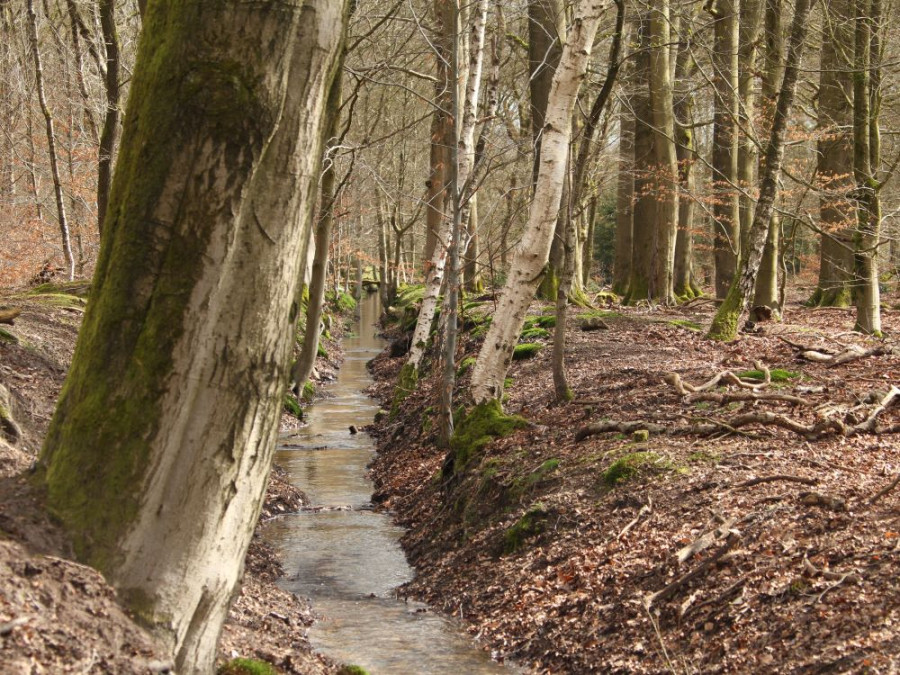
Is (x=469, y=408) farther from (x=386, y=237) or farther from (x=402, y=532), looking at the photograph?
(x=386, y=237)

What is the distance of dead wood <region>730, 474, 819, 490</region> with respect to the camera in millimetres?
5602

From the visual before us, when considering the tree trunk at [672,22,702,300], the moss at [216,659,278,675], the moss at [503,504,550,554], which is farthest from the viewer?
the tree trunk at [672,22,702,300]

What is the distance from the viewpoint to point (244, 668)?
3691 millimetres

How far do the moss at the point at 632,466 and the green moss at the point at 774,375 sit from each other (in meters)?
2.38

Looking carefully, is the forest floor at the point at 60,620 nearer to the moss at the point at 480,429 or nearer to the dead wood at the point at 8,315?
the moss at the point at 480,429

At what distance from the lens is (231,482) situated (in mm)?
3008

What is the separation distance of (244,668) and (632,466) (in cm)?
394

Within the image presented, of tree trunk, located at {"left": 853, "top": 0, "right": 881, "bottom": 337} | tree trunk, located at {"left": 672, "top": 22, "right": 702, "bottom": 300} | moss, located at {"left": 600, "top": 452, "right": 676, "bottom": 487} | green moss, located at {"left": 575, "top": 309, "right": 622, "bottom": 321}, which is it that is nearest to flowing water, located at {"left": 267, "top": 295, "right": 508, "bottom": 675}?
moss, located at {"left": 600, "top": 452, "right": 676, "bottom": 487}

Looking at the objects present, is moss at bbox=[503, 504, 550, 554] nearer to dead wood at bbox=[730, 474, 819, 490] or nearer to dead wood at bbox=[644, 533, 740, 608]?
dead wood at bbox=[730, 474, 819, 490]

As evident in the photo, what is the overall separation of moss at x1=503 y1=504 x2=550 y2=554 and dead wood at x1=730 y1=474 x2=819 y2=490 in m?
1.60

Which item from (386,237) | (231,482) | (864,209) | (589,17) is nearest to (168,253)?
(231,482)

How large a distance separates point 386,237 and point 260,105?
33569mm

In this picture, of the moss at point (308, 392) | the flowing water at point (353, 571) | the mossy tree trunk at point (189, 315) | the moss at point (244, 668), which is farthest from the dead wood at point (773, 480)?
the moss at point (308, 392)

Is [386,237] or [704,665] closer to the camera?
[704,665]
